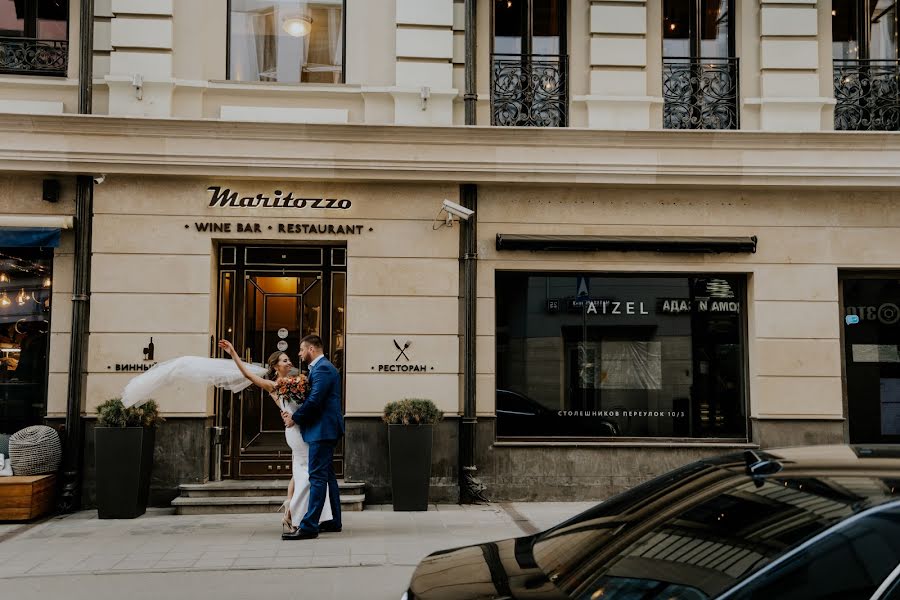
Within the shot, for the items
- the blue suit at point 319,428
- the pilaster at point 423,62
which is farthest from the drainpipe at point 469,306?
the blue suit at point 319,428

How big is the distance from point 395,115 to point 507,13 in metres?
2.27

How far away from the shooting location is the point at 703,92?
10.8 metres

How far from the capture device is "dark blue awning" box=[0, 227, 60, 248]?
964 cm

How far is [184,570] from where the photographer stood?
6.81 m

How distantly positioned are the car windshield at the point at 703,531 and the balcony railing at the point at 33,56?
31.9 ft

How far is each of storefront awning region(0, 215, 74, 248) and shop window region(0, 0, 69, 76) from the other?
203 cm

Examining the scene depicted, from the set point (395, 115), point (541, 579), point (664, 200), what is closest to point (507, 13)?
point (395, 115)

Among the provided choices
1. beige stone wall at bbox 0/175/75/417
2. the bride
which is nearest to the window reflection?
the bride

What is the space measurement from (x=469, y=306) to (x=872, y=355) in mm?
5545

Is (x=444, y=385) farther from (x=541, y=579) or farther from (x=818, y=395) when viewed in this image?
(x=541, y=579)

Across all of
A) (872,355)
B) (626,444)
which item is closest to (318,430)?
(626,444)

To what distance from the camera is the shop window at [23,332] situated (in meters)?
10.1

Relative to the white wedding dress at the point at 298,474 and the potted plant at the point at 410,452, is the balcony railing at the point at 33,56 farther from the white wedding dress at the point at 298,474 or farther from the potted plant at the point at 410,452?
the potted plant at the point at 410,452

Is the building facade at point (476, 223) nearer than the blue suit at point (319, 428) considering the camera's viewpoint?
No
